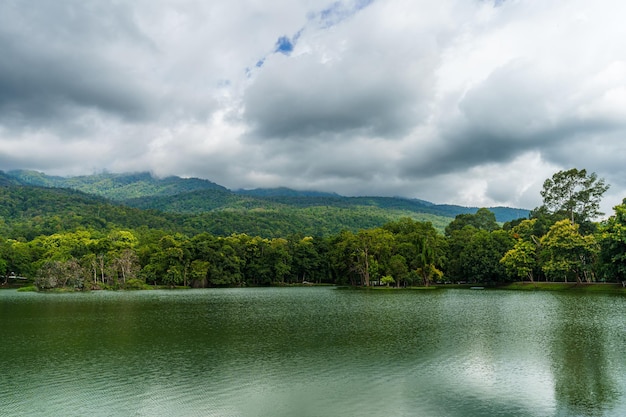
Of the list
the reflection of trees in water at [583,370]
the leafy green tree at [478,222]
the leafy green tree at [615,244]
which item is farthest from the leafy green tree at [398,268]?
the reflection of trees in water at [583,370]

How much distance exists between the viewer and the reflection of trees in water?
1524cm

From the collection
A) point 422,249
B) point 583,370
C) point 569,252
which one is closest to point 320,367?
point 583,370

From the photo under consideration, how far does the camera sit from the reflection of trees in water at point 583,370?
50.0 ft

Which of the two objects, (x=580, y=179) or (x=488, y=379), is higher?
(x=580, y=179)

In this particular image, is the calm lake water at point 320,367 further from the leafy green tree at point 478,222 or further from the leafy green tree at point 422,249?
the leafy green tree at point 478,222

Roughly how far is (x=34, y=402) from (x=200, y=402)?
239 inches

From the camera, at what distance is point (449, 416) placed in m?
14.2

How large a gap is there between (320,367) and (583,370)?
1161 centimetres

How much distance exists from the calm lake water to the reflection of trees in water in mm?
70

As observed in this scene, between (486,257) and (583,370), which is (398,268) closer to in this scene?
(486,257)

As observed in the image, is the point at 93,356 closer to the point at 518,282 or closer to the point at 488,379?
the point at 488,379

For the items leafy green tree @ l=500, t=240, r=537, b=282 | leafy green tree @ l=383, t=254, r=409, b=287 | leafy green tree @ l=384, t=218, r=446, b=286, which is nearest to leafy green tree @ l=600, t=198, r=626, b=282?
leafy green tree @ l=500, t=240, r=537, b=282

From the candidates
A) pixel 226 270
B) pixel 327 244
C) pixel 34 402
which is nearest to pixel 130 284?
pixel 226 270

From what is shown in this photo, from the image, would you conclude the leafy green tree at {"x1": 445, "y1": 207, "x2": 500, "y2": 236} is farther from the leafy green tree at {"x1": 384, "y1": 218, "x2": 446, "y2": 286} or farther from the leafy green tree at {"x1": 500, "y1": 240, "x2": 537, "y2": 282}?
the leafy green tree at {"x1": 500, "y1": 240, "x2": 537, "y2": 282}
